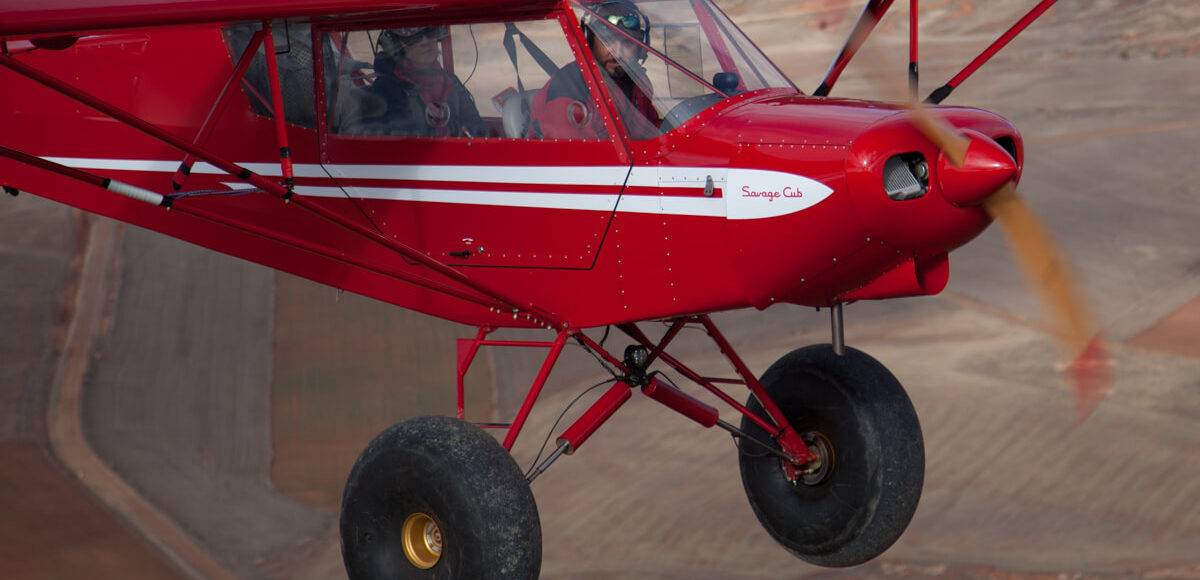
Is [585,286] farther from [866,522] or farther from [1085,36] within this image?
[1085,36]

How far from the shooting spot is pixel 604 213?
8.56 meters

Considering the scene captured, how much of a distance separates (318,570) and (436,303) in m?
4.68

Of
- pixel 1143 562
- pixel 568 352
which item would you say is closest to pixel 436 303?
pixel 1143 562

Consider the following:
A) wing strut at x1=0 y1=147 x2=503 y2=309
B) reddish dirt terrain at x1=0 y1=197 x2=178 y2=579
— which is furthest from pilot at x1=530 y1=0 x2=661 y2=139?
Result: reddish dirt terrain at x1=0 y1=197 x2=178 y2=579

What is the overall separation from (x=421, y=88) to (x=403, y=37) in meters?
0.33

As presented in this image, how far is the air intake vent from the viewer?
7672 mm

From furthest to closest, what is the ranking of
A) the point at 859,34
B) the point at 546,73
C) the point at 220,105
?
the point at 859,34
the point at 220,105
the point at 546,73

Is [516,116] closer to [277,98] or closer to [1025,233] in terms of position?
[277,98]

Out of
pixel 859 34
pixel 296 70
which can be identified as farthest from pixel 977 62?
pixel 296 70

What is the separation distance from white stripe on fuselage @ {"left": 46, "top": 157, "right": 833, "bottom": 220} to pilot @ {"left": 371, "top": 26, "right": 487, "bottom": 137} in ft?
0.85

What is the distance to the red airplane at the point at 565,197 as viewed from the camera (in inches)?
309

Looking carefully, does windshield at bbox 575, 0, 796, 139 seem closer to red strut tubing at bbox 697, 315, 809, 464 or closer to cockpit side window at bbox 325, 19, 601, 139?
cockpit side window at bbox 325, 19, 601, 139

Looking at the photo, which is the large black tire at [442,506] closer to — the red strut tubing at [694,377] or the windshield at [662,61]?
the red strut tubing at [694,377]

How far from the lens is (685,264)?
27.5 ft
